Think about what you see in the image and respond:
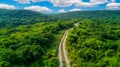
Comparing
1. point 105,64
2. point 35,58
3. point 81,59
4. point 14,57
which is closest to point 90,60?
point 81,59

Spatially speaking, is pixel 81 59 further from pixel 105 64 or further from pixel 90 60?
pixel 105 64

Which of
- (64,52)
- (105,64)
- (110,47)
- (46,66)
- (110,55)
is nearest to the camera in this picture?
(105,64)

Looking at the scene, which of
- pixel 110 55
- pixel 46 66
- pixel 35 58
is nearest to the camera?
pixel 46 66

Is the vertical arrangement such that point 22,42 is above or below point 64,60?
above

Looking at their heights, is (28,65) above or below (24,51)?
below

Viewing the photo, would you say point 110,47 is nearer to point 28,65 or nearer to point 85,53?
point 85,53

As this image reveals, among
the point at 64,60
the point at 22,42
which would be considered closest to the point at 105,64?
the point at 64,60

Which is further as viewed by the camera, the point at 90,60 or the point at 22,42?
the point at 22,42

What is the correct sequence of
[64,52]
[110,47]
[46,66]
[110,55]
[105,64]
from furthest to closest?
[64,52] → [110,47] → [110,55] → [46,66] → [105,64]

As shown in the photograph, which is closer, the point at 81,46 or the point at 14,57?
the point at 14,57
